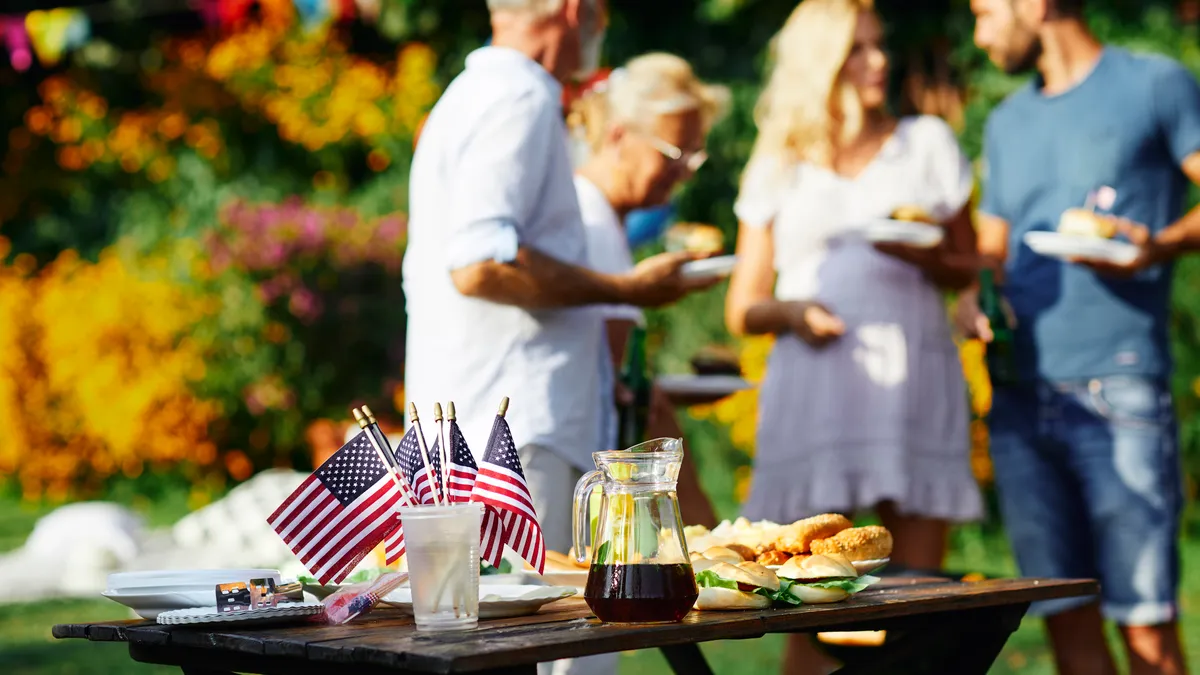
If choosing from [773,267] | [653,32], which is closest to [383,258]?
[653,32]

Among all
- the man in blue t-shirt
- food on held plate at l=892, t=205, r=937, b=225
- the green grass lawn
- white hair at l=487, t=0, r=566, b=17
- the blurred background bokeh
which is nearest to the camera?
white hair at l=487, t=0, r=566, b=17

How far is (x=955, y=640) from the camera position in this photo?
2045 mm

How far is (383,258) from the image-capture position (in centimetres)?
860

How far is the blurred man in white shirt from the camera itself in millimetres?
2539

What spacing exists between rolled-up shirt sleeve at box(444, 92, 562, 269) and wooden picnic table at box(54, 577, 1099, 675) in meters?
0.79

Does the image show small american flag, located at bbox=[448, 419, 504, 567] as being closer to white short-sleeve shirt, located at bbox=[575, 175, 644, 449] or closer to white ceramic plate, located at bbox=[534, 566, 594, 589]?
white ceramic plate, located at bbox=[534, 566, 594, 589]

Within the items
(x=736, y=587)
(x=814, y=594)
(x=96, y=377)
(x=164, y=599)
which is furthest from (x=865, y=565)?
(x=96, y=377)

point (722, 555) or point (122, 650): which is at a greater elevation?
point (722, 555)

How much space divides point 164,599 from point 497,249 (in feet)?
3.16

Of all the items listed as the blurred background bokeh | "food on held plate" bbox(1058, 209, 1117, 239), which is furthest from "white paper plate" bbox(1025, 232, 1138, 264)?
the blurred background bokeh

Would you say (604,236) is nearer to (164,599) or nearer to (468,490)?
(468,490)

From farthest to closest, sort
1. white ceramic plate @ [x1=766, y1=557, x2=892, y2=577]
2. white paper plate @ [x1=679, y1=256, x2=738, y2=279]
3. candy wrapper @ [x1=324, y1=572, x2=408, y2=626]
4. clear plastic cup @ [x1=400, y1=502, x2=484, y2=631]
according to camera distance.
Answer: white paper plate @ [x1=679, y1=256, x2=738, y2=279], white ceramic plate @ [x1=766, y1=557, x2=892, y2=577], candy wrapper @ [x1=324, y1=572, x2=408, y2=626], clear plastic cup @ [x1=400, y1=502, x2=484, y2=631]

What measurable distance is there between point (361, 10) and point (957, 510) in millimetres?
6401

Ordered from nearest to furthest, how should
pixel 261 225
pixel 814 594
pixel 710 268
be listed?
pixel 814 594 → pixel 710 268 → pixel 261 225
